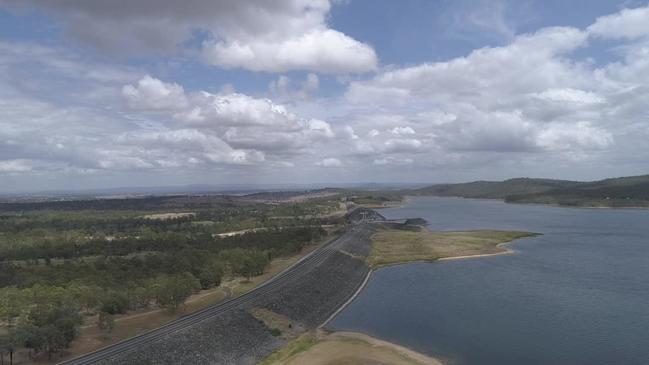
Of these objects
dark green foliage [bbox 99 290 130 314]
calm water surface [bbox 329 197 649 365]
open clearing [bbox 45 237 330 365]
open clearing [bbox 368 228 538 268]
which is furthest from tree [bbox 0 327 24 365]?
open clearing [bbox 368 228 538 268]

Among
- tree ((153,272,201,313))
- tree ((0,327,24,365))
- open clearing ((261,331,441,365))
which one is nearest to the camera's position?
tree ((0,327,24,365))

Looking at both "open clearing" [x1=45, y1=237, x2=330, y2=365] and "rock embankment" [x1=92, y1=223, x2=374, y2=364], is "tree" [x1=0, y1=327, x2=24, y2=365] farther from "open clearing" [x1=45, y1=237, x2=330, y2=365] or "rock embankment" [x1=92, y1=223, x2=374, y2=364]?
"rock embankment" [x1=92, y1=223, x2=374, y2=364]

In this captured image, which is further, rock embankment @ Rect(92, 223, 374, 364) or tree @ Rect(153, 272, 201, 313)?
tree @ Rect(153, 272, 201, 313)

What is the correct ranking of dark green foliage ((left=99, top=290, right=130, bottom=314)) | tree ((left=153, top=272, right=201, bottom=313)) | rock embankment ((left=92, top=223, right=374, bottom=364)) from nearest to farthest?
rock embankment ((left=92, top=223, right=374, bottom=364)), dark green foliage ((left=99, top=290, right=130, bottom=314)), tree ((left=153, top=272, right=201, bottom=313))

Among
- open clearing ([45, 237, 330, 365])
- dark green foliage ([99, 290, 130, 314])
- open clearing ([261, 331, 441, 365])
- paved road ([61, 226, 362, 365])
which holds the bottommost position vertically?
open clearing ([261, 331, 441, 365])

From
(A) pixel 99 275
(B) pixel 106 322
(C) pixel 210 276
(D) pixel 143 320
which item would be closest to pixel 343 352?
(D) pixel 143 320

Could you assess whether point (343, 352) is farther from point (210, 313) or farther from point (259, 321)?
point (210, 313)

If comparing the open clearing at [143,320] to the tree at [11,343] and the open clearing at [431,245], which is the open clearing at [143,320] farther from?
the open clearing at [431,245]
